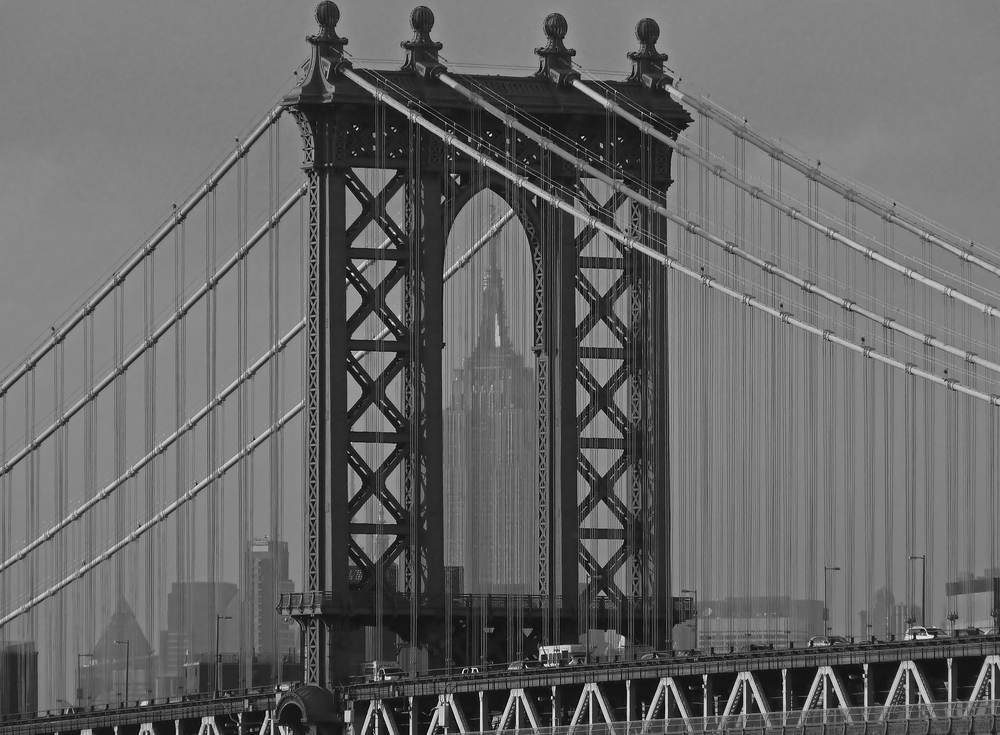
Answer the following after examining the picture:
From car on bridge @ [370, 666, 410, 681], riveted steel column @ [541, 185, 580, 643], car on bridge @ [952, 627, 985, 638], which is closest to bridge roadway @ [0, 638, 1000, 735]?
car on bridge @ [370, 666, 410, 681]

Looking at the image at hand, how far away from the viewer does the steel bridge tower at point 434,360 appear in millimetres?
87062

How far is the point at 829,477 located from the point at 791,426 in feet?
8.67

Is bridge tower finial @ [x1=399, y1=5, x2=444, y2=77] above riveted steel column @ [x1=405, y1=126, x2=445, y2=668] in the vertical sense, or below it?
above

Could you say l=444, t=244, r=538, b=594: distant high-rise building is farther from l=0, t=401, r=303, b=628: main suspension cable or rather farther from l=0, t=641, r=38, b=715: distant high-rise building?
l=0, t=641, r=38, b=715: distant high-rise building

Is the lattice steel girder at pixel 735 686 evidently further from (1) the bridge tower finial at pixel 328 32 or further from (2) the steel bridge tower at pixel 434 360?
(1) the bridge tower finial at pixel 328 32

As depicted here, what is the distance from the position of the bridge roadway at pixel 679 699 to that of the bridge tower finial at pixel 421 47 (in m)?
17.5

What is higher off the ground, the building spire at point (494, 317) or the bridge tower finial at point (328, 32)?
the bridge tower finial at point (328, 32)

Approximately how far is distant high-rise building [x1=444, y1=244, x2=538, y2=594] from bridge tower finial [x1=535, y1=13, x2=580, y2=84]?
5.82 meters

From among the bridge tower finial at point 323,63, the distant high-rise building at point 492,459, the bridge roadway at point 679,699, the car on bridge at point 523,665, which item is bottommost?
the bridge roadway at point 679,699

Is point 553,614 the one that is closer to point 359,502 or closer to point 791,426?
point 359,502

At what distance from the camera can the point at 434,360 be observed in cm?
8788

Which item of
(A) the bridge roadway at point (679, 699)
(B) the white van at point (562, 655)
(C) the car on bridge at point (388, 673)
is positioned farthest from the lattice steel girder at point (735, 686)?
(C) the car on bridge at point (388, 673)

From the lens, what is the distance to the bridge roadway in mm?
66938

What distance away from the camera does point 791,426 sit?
77.4 metres
